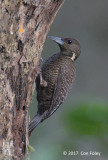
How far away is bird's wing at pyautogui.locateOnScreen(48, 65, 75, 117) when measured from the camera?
555cm

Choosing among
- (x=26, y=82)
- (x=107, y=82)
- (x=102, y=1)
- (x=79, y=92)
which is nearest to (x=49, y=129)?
(x=79, y=92)

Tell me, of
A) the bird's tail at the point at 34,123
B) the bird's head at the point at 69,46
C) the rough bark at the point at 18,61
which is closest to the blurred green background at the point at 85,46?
the bird's head at the point at 69,46

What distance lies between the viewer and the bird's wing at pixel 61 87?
555 centimetres

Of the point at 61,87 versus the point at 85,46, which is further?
the point at 85,46

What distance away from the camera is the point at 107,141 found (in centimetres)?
457

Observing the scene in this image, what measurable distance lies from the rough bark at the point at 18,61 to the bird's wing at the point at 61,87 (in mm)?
1234

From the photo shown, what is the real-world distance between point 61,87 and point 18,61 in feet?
5.34

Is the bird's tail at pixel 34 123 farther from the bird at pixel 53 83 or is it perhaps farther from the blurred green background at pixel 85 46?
the blurred green background at pixel 85 46

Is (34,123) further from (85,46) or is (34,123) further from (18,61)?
(85,46)

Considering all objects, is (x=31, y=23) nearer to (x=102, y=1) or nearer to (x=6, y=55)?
(x=6, y=55)

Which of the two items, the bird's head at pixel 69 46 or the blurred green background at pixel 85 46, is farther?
the blurred green background at pixel 85 46

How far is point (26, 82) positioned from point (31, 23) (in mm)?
568

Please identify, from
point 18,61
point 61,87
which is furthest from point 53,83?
point 18,61

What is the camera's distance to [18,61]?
161 inches
